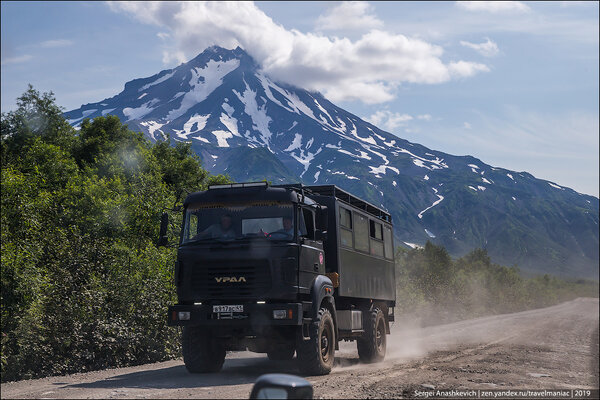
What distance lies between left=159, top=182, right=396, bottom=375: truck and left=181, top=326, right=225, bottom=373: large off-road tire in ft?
0.06

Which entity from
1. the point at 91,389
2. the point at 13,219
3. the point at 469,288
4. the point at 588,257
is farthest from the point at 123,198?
the point at 469,288

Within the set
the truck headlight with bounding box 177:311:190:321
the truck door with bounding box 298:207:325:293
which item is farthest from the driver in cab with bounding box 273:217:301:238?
the truck headlight with bounding box 177:311:190:321

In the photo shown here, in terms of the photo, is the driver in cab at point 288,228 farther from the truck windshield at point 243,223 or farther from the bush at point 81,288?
the bush at point 81,288

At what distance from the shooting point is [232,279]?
11.2 meters

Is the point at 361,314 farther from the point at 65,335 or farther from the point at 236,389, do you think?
the point at 65,335

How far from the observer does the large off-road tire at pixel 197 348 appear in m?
12.0

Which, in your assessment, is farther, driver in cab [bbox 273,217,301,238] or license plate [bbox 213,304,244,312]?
driver in cab [bbox 273,217,301,238]

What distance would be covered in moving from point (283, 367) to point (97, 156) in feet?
103

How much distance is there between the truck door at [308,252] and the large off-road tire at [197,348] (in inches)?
89.1

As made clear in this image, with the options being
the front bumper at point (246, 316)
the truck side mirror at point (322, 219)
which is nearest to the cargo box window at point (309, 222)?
the truck side mirror at point (322, 219)

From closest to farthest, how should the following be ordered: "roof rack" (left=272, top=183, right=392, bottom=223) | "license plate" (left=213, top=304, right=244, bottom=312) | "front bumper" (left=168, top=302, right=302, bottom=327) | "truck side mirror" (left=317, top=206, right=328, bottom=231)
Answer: "front bumper" (left=168, top=302, right=302, bottom=327) < "license plate" (left=213, top=304, right=244, bottom=312) < "truck side mirror" (left=317, top=206, right=328, bottom=231) < "roof rack" (left=272, top=183, right=392, bottom=223)

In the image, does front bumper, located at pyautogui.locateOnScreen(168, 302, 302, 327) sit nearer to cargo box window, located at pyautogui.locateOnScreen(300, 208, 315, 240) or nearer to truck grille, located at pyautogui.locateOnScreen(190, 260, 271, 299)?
truck grille, located at pyautogui.locateOnScreen(190, 260, 271, 299)

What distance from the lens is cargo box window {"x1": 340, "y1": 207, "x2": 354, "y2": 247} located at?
1352 centimetres

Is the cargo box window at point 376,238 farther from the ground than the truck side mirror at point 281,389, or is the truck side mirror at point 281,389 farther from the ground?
Result: the cargo box window at point 376,238
